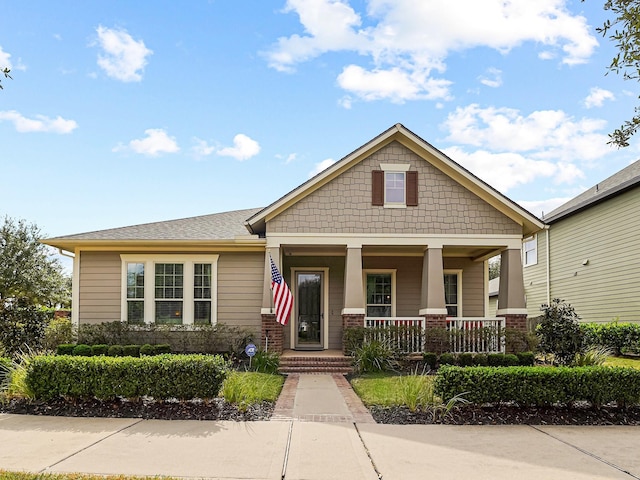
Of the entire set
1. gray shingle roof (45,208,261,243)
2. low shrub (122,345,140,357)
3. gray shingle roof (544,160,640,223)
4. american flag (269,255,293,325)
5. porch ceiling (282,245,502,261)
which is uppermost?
gray shingle roof (544,160,640,223)

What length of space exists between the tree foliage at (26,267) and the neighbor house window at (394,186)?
21.8m

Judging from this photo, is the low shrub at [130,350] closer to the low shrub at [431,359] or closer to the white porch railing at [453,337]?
the white porch railing at [453,337]

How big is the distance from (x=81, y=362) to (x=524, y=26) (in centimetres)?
899

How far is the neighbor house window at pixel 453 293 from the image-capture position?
1688 centimetres

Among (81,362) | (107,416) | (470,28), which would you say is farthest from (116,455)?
(470,28)

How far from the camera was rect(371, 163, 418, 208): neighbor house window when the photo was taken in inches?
571

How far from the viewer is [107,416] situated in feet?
26.5

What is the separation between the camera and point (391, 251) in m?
16.2

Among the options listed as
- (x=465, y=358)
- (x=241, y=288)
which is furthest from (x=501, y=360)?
(x=241, y=288)

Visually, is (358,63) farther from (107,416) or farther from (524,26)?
(107,416)

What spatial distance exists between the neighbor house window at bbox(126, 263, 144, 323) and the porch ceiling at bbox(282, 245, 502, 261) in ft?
13.0

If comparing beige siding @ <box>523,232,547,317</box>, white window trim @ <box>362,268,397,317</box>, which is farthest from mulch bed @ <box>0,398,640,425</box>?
beige siding @ <box>523,232,547,317</box>

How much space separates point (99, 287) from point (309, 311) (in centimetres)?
582

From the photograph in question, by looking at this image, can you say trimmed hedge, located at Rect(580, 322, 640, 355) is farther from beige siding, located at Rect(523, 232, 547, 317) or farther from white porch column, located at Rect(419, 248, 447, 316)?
beige siding, located at Rect(523, 232, 547, 317)
